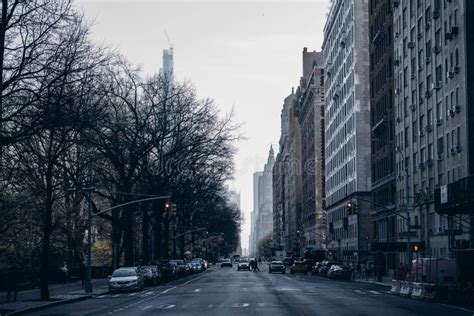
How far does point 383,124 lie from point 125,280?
160 ft

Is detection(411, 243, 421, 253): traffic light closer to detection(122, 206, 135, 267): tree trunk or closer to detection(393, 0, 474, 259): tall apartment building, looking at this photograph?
detection(393, 0, 474, 259): tall apartment building

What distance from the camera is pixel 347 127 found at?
12825 cm

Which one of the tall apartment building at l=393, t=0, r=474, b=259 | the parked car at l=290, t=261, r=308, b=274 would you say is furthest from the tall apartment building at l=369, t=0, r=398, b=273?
the parked car at l=290, t=261, r=308, b=274

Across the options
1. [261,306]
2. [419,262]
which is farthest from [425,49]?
[261,306]

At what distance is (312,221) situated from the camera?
181 metres

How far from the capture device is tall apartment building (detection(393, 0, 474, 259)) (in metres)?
67.4

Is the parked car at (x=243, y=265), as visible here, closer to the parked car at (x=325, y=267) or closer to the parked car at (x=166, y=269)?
the parked car at (x=325, y=267)

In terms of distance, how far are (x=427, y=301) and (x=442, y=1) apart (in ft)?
114

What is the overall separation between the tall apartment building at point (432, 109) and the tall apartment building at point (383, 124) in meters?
3.90

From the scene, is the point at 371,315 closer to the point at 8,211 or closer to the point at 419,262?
the point at 419,262

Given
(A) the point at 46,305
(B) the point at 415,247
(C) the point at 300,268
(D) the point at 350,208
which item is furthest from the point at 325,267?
(A) the point at 46,305

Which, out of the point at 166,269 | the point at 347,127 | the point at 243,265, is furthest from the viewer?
the point at 243,265

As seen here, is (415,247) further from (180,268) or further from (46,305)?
(180,268)

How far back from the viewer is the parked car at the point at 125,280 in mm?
58125
